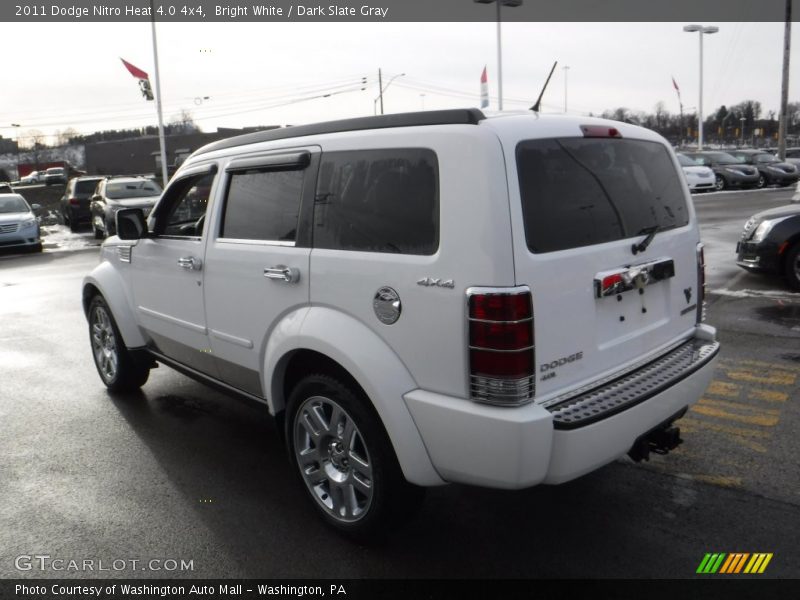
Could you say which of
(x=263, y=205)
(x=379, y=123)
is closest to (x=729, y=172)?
(x=263, y=205)

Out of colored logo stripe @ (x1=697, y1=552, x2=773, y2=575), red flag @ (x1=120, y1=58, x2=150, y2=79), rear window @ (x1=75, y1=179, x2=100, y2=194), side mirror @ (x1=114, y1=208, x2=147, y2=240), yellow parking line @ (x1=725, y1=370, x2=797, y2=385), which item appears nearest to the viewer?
colored logo stripe @ (x1=697, y1=552, x2=773, y2=575)

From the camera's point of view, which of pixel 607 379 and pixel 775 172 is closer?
pixel 607 379

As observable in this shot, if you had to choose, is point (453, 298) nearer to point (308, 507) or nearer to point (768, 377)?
point (308, 507)

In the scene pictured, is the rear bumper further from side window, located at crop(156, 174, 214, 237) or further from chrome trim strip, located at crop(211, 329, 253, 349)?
side window, located at crop(156, 174, 214, 237)

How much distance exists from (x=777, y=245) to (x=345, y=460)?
7.57 metres

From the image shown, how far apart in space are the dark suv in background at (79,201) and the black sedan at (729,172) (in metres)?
23.2

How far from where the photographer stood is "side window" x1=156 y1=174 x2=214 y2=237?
461cm

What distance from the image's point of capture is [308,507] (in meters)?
3.75

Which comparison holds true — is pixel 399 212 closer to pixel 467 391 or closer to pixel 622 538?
pixel 467 391

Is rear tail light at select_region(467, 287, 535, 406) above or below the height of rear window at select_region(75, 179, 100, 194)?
below

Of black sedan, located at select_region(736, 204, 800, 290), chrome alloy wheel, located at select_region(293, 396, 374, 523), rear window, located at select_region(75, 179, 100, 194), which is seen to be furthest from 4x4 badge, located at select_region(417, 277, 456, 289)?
rear window, located at select_region(75, 179, 100, 194)

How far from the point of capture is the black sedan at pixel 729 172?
28141 mm

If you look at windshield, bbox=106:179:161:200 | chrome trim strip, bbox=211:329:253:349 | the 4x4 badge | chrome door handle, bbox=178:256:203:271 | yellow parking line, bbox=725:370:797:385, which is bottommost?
yellow parking line, bbox=725:370:797:385

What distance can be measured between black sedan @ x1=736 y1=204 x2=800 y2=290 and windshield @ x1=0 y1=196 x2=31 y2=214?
17386 mm
